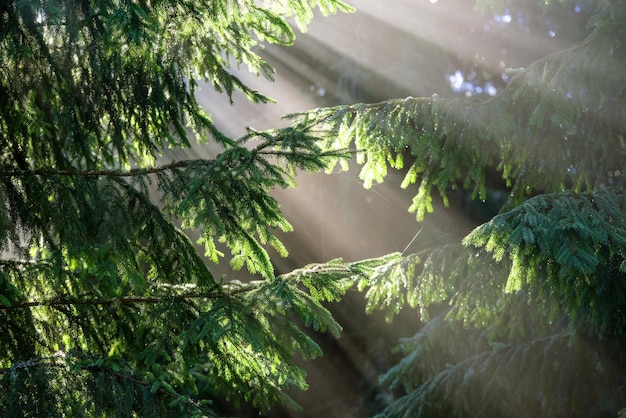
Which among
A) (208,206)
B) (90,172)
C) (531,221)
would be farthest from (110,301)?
(531,221)

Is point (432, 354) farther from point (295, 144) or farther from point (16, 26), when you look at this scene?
point (16, 26)

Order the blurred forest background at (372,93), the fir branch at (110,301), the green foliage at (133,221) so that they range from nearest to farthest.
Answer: the green foliage at (133,221), the fir branch at (110,301), the blurred forest background at (372,93)

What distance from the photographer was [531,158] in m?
3.74

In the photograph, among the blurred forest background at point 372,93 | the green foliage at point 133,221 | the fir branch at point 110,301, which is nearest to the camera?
the green foliage at point 133,221

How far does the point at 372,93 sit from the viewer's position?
26.0ft

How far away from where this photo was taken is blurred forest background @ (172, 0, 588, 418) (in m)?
7.83

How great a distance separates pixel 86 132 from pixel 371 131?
62.3 inches

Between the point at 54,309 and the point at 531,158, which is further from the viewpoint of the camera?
the point at 531,158

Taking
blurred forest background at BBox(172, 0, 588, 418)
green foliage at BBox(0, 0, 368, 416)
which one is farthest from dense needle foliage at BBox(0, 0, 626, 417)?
blurred forest background at BBox(172, 0, 588, 418)

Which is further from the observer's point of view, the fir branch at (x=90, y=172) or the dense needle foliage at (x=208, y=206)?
the fir branch at (x=90, y=172)

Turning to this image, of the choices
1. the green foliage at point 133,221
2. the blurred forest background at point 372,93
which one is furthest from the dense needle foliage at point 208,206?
the blurred forest background at point 372,93

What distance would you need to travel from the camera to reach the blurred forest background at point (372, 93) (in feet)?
25.7

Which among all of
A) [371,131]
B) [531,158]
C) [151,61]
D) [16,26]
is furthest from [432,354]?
[16,26]

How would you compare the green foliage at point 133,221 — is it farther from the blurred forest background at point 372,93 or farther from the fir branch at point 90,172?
the blurred forest background at point 372,93
